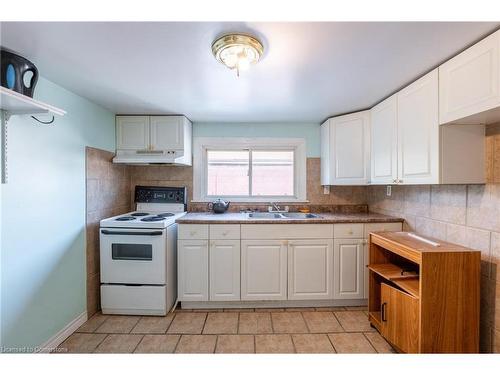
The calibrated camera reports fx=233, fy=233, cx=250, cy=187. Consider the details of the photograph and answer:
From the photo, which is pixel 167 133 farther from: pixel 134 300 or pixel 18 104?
pixel 134 300

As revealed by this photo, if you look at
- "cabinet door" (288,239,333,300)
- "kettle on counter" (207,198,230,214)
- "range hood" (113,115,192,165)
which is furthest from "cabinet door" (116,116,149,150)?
"cabinet door" (288,239,333,300)

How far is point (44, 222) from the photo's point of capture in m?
1.74

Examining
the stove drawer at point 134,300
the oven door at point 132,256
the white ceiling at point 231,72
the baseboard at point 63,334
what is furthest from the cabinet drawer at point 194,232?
the white ceiling at point 231,72

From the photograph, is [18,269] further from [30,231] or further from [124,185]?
[124,185]

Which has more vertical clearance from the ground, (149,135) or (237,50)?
(237,50)

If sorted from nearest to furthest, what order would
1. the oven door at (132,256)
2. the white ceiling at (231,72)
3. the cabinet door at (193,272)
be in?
1. the white ceiling at (231,72)
2. the oven door at (132,256)
3. the cabinet door at (193,272)

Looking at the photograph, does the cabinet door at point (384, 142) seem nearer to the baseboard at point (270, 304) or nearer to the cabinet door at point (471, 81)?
the cabinet door at point (471, 81)

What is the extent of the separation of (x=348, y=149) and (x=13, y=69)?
279 centimetres

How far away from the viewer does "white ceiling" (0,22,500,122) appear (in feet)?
3.90

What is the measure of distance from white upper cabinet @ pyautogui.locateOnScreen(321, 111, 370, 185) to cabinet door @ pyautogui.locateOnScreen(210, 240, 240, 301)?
55.7 inches

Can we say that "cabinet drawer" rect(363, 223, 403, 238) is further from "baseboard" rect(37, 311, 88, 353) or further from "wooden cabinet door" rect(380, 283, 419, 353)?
"baseboard" rect(37, 311, 88, 353)

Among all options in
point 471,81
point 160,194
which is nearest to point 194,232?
point 160,194

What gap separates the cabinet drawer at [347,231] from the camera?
238 cm

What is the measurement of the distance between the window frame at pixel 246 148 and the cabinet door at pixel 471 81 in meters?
1.64
